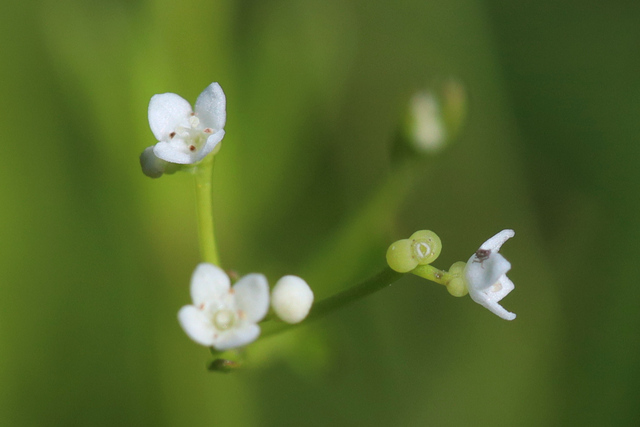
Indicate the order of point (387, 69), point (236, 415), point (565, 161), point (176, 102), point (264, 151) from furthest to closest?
1. point (387, 69)
2. point (565, 161)
3. point (264, 151)
4. point (236, 415)
5. point (176, 102)

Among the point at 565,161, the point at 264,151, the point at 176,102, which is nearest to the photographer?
the point at 176,102

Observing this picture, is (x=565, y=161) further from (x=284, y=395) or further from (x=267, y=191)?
(x=284, y=395)

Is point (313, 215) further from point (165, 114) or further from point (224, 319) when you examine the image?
point (224, 319)

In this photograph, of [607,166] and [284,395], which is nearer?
[284,395]

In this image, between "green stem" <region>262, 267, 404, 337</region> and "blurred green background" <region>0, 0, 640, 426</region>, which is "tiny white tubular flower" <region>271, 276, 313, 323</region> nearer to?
"green stem" <region>262, 267, 404, 337</region>

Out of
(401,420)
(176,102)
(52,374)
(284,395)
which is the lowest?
(401,420)

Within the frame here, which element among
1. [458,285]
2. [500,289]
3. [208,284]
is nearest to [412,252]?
[458,285]

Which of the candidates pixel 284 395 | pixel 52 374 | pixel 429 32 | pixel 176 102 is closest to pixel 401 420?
pixel 284 395

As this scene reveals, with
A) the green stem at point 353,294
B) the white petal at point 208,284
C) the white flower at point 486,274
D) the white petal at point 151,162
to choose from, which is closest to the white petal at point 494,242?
the white flower at point 486,274
